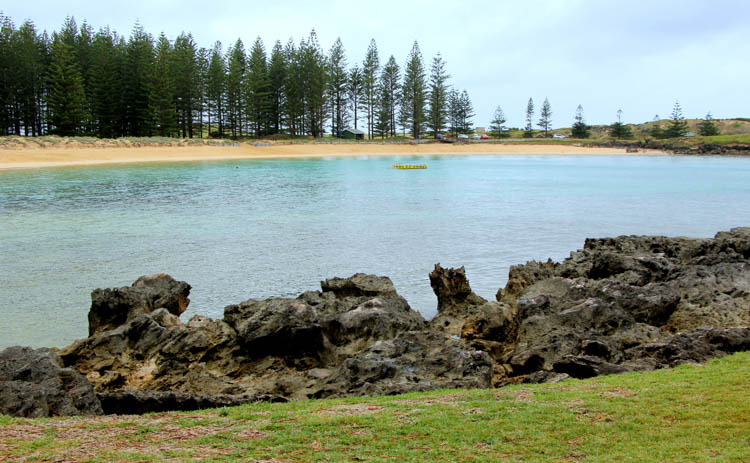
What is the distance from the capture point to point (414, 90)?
88312 millimetres

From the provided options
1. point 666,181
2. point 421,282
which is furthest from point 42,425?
point 666,181

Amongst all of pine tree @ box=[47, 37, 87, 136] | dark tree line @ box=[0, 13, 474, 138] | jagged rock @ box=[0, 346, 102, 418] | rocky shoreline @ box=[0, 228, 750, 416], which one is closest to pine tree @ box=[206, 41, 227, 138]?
dark tree line @ box=[0, 13, 474, 138]

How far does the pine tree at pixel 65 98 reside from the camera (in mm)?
62219

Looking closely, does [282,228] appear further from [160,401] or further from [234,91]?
[234,91]

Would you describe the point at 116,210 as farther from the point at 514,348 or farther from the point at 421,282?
the point at 514,348

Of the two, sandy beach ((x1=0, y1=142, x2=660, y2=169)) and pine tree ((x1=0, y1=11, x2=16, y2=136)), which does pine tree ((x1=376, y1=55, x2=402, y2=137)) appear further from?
pine tree ((x1=0, y1=11, x2=16, y2=136))

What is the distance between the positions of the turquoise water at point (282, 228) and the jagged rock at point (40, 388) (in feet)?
11.8

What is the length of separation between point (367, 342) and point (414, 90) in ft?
271

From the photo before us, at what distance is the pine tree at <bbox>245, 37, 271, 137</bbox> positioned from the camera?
7600 cm

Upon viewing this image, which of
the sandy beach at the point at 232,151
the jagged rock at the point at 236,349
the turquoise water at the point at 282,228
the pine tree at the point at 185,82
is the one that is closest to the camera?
the jagged rock at the point at 236,349

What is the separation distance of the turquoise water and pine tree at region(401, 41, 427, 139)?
4839 centimetres

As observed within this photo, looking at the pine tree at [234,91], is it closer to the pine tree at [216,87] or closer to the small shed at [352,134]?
the pine tree at [216,87]

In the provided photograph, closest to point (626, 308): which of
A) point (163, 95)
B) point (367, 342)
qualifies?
point (367, 342)

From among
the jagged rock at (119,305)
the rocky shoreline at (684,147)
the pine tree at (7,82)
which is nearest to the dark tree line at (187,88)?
the pine tree at (7,82)
